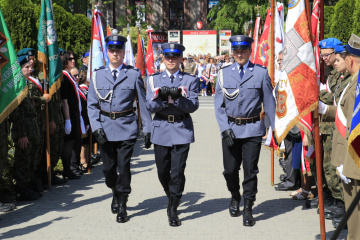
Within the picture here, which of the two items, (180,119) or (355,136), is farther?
(180,119)

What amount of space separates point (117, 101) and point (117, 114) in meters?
0.16

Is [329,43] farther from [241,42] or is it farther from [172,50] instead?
[172,50]

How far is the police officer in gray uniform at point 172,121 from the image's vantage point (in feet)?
21.7

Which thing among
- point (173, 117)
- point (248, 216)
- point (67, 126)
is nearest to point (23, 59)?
point (67, 126)

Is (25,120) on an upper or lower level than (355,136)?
lower

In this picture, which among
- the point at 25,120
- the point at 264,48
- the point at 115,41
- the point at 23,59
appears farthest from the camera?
the point at 264,48

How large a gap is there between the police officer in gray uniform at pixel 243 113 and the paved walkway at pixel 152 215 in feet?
1.38

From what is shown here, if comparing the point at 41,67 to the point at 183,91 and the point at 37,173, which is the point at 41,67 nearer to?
the point at 37,173

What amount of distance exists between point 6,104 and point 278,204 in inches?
147

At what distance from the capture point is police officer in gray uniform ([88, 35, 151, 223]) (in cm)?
684

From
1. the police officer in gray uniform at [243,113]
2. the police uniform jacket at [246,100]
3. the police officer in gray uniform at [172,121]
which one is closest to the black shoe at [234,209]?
the police officer in gray uniform at [243,113]

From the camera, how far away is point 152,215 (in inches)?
275

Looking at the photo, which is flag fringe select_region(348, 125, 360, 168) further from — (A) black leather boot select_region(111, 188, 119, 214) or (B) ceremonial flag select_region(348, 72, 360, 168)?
(A) black leather boot select_region(111, 188, 119, 214)

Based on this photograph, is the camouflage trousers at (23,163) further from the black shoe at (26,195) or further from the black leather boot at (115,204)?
the black leather boot at (115,204)
